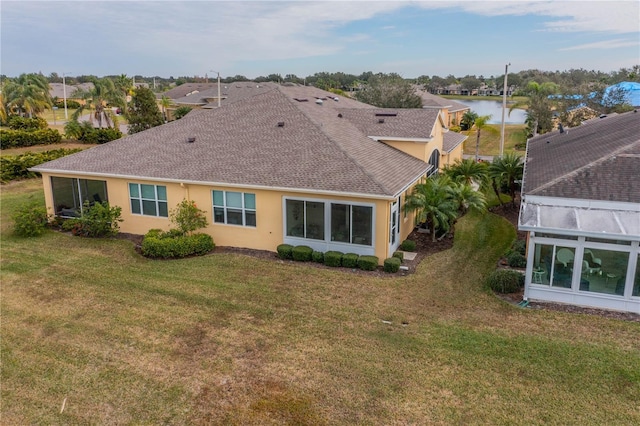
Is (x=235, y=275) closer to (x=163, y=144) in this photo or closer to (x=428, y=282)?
(x=428, y=282)

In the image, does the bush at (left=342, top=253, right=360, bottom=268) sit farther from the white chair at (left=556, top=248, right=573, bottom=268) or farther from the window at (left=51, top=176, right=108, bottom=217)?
the window at (left=51, top=176, right=108, bottom=217)

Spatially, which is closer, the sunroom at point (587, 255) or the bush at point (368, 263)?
the sunroom at point (587, 255)

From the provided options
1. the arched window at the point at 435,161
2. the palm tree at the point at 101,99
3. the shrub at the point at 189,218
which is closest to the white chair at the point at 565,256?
the arched window at the point at 435,161

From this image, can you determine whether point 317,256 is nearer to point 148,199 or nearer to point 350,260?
point 350,260

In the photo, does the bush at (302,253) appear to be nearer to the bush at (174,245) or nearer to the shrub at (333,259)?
the shrub at (333,259)

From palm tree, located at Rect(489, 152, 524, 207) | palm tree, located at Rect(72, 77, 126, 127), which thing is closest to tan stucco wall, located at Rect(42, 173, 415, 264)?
palm tree, located at Rect(489, 152, 524, 207)

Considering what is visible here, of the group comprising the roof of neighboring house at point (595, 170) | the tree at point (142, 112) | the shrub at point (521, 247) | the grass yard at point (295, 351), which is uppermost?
the tree at point (142, 112)

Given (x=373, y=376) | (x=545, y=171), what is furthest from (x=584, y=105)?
(x=373, y=376)
